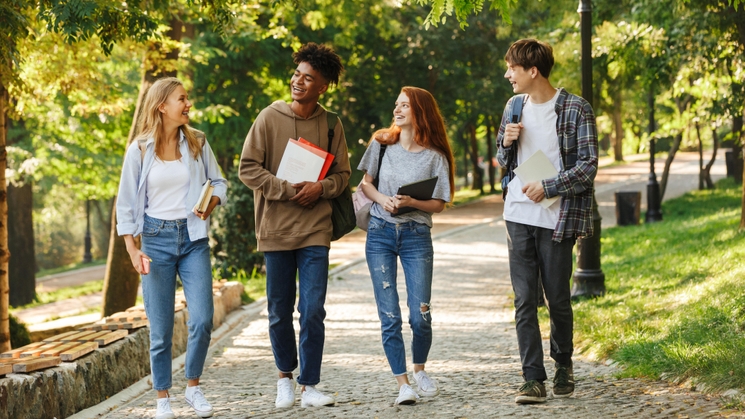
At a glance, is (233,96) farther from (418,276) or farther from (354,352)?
(418,276)

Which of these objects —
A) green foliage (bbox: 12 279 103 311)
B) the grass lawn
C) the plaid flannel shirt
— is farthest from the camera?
green foliage (bbox: 12 279 103 311)

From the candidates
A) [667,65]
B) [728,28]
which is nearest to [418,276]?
[728,28]

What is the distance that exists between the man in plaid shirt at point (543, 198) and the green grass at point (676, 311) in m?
0.95

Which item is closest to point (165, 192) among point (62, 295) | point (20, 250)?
point (20, 250)

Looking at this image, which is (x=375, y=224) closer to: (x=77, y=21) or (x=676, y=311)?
(x=77, y=21)

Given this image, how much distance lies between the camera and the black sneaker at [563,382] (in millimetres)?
5508

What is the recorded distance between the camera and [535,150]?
5473 millimetres

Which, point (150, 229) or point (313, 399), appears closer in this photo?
point (150, 229)

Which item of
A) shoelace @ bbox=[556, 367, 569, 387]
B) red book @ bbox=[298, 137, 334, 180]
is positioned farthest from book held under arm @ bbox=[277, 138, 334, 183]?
shoelace @ bbox=[556, 367, 569, 387]

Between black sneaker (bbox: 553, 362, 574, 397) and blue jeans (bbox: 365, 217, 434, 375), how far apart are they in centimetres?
84

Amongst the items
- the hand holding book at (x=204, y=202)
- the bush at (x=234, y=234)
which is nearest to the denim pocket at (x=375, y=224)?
the hand holding book at (x=204, y=202)

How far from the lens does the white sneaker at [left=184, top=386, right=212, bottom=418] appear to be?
5.52m

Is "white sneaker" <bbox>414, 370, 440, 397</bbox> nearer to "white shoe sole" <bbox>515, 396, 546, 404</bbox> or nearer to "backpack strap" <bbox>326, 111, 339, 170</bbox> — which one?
"white shoe sole" <bbox>515, 396, 546, 404</bbox>

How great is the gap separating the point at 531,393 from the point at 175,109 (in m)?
2.76
